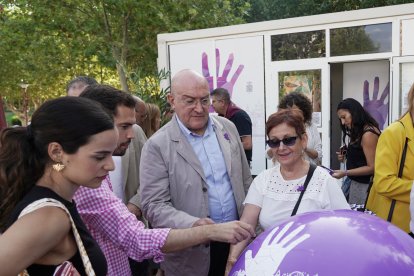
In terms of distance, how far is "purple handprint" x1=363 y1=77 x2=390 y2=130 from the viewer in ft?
25.7

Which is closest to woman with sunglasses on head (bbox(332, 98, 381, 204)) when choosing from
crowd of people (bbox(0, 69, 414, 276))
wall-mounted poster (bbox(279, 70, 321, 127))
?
crowd of people (bbox(0, 69, 414, 276))

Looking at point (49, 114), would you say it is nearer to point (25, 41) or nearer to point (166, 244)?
point (166, 244)

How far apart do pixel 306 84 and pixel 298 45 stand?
728mm

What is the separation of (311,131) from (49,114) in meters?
3.53

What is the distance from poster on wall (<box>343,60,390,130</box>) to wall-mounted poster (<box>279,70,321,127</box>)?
4.23 ft

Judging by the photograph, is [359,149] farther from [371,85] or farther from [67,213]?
[371,85]

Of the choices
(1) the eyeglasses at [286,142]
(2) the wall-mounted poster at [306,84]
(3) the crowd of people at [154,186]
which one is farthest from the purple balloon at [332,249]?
(2) the wall-mounted poster at [306,84]

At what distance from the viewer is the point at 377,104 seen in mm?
8086

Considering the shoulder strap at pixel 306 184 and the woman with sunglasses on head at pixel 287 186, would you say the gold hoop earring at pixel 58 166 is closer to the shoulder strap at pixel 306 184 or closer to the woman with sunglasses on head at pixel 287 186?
the woman with sunglasses on head at pixel 287 186

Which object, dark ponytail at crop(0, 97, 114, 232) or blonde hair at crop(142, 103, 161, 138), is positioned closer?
dark ponytail at crop(0, 97, 114, 232)

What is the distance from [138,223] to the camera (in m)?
1.89

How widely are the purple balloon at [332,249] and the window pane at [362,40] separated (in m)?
5.91

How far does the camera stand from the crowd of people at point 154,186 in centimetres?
139

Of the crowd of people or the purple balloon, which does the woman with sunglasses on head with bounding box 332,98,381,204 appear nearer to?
the crowd of people
